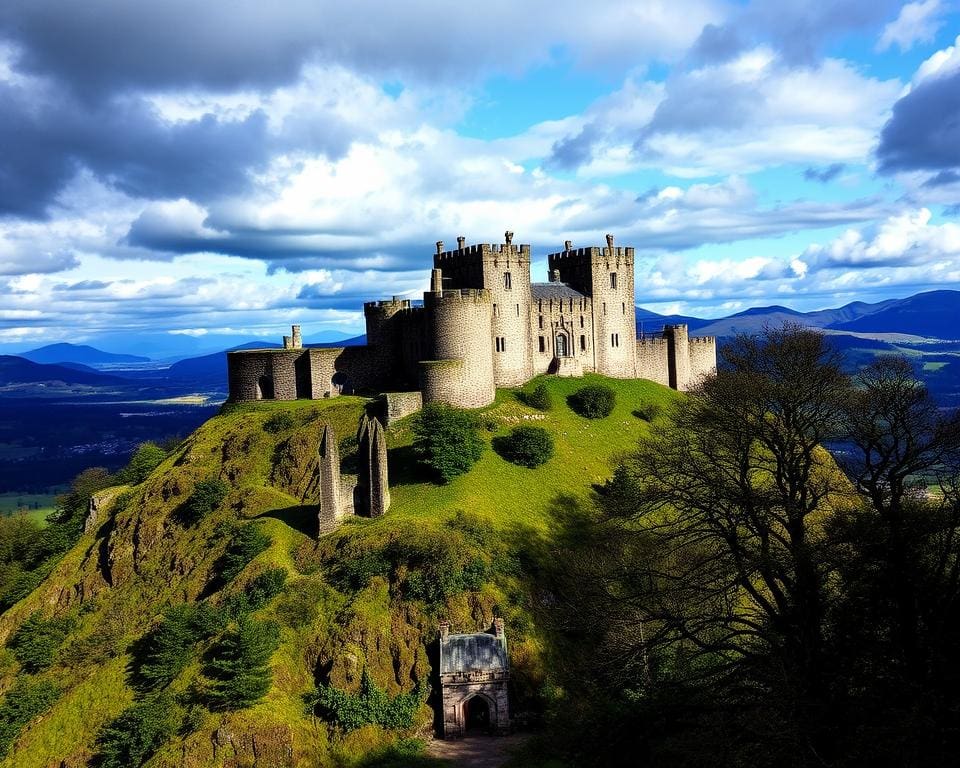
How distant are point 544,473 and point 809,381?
31.4 meters

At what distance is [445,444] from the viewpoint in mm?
57500

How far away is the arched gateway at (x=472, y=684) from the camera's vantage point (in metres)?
44.3

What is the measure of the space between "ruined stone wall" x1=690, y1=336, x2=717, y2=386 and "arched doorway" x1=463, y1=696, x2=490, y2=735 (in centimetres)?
4756

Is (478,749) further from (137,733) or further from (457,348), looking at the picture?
(457,348)

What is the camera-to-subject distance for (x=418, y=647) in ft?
153

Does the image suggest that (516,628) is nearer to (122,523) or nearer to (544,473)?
(544,473)

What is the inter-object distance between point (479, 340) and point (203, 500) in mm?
25614

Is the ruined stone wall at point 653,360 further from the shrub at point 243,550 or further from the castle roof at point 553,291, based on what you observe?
the shrub at point 243,550

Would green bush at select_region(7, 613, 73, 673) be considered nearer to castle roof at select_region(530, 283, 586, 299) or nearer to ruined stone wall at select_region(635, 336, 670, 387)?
castle roof at select_region(530, 283, 586, 299)

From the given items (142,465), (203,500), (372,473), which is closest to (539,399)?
(372,473)

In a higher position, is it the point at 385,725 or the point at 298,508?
the point at 298,508

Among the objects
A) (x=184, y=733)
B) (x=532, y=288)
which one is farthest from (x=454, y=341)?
(x=184, y=733)

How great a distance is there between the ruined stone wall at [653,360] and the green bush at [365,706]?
45068 mm

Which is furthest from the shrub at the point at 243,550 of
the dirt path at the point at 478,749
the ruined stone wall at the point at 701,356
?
the ruined stone wall at the point at 701,356
